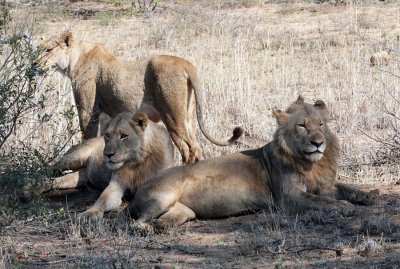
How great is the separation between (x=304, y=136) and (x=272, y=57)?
6.42 meters

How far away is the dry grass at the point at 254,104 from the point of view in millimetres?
5742

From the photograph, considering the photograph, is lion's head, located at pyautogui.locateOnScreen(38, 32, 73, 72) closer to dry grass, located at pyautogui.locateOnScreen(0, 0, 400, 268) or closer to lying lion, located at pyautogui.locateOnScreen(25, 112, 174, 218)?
dry grass, located at pyautogui.locateOnScreen(0, 0, 400, 268)

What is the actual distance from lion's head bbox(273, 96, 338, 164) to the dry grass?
0.48 metres

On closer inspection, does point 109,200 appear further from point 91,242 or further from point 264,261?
point 264,261

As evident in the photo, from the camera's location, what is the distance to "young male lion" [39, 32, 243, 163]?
341 inches

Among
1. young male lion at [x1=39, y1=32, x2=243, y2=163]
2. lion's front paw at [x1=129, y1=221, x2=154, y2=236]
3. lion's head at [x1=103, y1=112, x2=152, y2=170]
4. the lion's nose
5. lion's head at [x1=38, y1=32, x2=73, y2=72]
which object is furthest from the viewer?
lion's head at [x1=38, y1=32, x2=73, y2=72]

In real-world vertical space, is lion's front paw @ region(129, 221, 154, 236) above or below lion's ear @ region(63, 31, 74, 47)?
below

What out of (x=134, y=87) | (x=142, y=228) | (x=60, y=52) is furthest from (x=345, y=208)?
(x=60, y=52)

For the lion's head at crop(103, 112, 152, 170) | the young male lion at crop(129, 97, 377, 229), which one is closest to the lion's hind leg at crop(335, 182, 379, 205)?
the young male lion at crop(129, 97, 377, 229)

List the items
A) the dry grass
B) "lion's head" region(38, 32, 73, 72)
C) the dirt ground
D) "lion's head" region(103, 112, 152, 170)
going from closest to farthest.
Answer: the dirt ground < the dry grass < "lion's head" region(103, 112, 152, 170) < "lion's head" region(38, 32, 73, 72)

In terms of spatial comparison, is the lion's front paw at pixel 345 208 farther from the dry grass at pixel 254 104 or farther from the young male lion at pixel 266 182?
the young male lion at pixel 266 182

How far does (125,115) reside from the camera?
7.37 metres

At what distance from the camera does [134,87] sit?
891cm

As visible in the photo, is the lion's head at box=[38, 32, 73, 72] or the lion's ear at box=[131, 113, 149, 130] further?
the lion's head at box=[38, 32, 73, 72]
